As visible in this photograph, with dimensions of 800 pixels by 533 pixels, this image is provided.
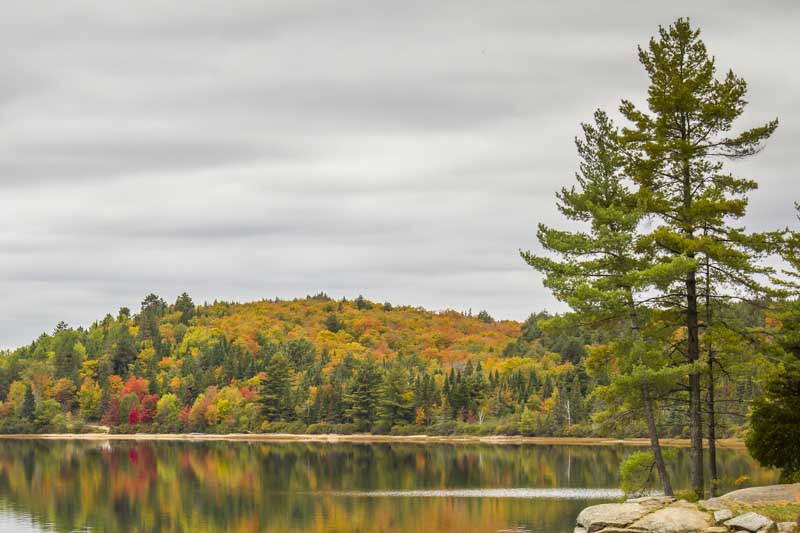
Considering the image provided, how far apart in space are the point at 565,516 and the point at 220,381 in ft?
483

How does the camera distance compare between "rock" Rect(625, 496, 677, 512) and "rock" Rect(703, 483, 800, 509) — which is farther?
"rock" Rect(703, 483, 800, 509)

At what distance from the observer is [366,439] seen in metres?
160

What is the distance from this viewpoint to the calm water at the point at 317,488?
2273 inches

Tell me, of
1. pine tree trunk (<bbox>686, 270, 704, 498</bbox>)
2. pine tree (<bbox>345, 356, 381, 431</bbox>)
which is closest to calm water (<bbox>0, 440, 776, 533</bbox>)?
pine tree trunk (<bbox>686, 270, 704, 498</bbox>)

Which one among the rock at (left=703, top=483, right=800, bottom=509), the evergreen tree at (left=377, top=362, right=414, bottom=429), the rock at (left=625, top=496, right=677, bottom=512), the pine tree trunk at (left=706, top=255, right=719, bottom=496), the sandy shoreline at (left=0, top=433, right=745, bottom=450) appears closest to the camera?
the rock at (left=625, top=496, right=677, bottom=512)

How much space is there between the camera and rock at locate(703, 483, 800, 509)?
3266cm

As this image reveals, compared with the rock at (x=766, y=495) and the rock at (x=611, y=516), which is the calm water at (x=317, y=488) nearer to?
the rock at (x=766, y=495)

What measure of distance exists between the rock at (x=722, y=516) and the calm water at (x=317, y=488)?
2026 centimetres

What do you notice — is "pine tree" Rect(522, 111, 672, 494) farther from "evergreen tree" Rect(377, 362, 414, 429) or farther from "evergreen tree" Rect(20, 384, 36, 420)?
"evergreen tree" Rect(20, 384, 36, 420)

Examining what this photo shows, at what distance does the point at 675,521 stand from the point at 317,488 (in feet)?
161

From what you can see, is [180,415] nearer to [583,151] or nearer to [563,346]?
[563,346]

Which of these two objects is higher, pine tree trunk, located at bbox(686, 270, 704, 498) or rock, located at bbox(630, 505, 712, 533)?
pine tree trunk, located at bbox(686, 270, 704, 498)

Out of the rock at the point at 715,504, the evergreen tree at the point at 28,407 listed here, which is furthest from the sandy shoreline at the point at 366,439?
the rock at the point at 715,504

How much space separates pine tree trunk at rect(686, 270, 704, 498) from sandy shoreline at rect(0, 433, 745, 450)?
81908 millimetres
